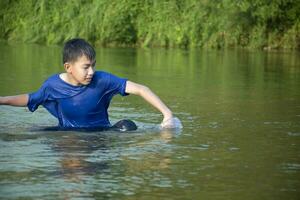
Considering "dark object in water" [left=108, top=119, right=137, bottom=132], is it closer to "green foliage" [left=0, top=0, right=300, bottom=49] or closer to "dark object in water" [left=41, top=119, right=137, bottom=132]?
"dark object in water" [left=41, top=119, right=137, bottom=132]

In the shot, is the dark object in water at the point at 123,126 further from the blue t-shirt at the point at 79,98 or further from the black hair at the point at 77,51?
the black hair at the point at 77,51

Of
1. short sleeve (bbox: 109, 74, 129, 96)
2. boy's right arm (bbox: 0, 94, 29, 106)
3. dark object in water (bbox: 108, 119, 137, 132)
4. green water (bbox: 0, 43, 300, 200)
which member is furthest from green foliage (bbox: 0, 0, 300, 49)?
boy's right arm (bbox: 0, 94, 29, 106)

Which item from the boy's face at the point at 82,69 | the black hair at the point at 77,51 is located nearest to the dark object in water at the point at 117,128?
the boy's face at the point at 82,69

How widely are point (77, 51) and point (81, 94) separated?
502 mm

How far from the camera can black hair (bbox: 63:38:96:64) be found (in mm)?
8812

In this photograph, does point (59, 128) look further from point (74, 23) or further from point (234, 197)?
point (74, 23)

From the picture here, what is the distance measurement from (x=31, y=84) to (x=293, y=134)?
7655mm

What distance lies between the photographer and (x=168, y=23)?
39.2m

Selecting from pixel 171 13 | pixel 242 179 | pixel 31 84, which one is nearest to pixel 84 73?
pixel 242 179

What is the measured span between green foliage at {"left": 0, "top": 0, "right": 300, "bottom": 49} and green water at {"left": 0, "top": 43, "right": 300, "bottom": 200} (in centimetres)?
2336


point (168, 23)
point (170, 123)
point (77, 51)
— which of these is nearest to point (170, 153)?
point (170, 123)

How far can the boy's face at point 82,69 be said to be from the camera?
8.81 m

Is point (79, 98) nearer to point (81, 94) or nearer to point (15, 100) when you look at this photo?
point (81, 94)

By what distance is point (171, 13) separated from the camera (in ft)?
129
